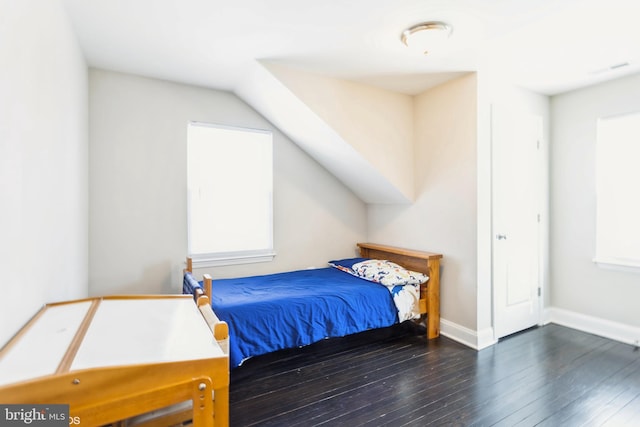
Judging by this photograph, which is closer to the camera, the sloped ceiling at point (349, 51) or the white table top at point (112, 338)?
the white table top at point (112, 338)

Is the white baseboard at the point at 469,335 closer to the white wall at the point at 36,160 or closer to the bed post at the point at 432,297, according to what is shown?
the bed post at the point at 432,297

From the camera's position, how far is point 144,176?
2895 mm

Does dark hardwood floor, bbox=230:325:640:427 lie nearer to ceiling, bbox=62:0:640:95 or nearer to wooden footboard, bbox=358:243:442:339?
wooden footboard, bbox=358:243:442:339

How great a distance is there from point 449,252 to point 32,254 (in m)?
2.92

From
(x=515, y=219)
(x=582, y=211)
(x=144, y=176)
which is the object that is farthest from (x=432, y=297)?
(x=144, y=176)

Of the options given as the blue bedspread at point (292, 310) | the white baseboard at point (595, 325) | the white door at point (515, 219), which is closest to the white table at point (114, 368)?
the blue bedspread at point (292, 310)

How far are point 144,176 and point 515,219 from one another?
11.3 ft

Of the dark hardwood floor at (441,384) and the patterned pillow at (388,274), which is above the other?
the patterned pillow at (388,274)

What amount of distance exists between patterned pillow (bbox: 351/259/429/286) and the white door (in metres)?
0.69

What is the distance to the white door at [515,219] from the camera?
294 cm

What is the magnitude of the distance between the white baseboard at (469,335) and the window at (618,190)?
4.35ft

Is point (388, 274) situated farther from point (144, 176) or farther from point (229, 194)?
point (144, 176)

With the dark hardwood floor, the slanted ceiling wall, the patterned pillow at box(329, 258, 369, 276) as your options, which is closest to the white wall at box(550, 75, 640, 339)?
the dark hardwood floor

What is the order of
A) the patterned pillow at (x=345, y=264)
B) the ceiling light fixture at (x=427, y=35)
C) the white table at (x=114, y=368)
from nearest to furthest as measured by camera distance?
1. the white table at (x=114, y=368)
2. the ceiling light fixture at (x=427, y=35)
3. the patterned pillow at (x=345, y=264)
